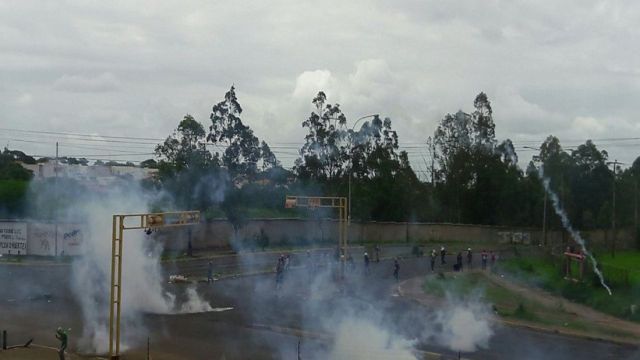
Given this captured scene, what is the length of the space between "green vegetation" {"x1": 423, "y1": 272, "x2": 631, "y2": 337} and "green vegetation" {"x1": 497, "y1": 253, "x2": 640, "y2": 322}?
1806 millimetres

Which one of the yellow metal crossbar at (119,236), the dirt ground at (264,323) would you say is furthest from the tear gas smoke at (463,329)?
the yellow metal crossbar at (119,236)

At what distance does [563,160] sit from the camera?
71875 mm

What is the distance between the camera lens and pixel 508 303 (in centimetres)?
3359

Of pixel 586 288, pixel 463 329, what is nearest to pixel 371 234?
pixel 586 288

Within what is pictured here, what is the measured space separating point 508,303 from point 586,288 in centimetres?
417

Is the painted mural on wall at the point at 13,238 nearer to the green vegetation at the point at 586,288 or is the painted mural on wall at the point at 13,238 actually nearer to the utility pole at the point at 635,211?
the green vegetation at the point at 586,288

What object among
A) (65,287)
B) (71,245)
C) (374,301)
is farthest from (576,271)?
(71,245)

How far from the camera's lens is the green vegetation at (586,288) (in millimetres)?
30936

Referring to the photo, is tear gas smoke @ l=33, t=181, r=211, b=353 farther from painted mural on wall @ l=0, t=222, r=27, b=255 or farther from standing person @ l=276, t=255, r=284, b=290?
painted mural on wall @ l=0, t=222, r=27, b=255

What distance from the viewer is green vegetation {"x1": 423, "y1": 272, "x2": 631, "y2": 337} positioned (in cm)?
2798

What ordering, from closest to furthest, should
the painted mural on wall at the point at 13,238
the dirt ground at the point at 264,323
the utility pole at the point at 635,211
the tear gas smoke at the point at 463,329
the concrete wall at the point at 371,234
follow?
1. the dirt ground at the point at 264,323
2. the tear gas smoke at the point at 463,329
3. the painted mural on wall at the point at 13,238
4. the concrete wall at the point at 371,234
5. the utility pole at the point at 635,211

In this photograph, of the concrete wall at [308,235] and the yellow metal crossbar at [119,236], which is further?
the concrete wall at [308,235]

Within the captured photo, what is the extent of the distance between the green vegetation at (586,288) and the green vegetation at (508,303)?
5.92ft

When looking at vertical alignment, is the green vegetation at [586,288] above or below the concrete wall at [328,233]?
below
